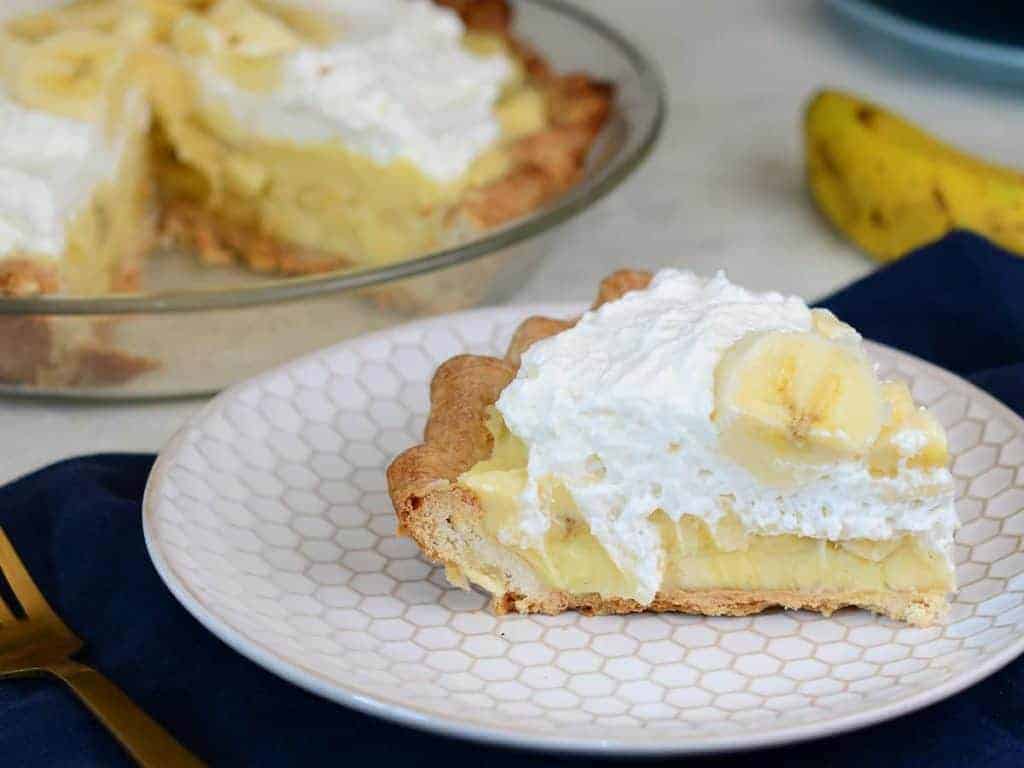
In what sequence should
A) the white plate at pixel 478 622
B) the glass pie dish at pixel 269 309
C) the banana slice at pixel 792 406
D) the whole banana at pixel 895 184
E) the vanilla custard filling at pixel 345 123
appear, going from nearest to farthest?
1. the white plate at pixel 478 622
2. the banana slice at pixel 792 406
3. the glass pie dish at pixel 269 309
4. the whole banana at pixel 895 184
5. the vanilla custard filling at pixel 345 123

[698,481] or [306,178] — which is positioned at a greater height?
[698,481]

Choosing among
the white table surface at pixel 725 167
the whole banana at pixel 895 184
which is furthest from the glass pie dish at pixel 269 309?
the whole banana at pixel 895 184

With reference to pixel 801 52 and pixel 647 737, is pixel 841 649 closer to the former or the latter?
pixel 647 737

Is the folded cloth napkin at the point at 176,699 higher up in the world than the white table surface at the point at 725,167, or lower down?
higher up

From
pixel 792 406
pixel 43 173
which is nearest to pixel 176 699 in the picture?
pixel 792 406

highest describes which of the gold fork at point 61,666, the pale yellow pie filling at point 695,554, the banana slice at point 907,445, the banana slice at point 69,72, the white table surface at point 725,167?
the banana slice at point 907,445

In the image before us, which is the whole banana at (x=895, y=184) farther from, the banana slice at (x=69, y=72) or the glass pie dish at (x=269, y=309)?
the banana slice at (x=69, y=72)

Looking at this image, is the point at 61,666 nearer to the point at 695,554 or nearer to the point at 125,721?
the point at 125,721
